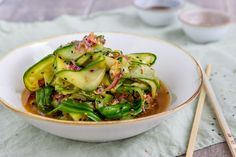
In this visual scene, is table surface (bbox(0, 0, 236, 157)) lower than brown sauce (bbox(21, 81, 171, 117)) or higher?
lower

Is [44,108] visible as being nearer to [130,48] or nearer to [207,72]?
[130,48]

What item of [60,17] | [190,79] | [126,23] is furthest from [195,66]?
[60,17]

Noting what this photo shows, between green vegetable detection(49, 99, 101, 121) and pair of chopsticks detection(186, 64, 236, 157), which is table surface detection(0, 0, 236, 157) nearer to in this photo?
pair of chopsticks detection(186, 64, 236, 157)

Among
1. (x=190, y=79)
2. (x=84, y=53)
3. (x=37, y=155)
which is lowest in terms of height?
(x=37, y=155)

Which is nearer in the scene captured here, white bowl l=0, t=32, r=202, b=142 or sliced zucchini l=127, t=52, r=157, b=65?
white bowl l=0, t=32, r=202, b=142

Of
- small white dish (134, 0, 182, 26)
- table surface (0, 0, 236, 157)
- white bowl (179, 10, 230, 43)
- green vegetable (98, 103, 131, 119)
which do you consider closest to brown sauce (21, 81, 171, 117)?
green vegetable (98, 103, 131, 119)

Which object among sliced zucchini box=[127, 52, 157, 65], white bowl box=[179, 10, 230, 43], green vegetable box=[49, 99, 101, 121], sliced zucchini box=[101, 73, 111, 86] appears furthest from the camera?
white bowl box=[179, 10, 230, 43]
